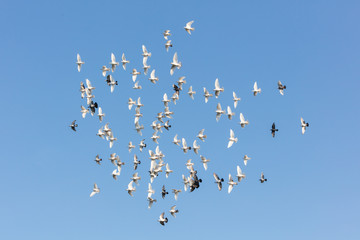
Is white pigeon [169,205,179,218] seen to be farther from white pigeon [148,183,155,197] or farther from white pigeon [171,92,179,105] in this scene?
white pigeon [171,92,179,105]

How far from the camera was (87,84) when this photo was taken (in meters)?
104

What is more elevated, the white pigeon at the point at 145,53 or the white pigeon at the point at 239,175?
the white pigeon at the point at 145,53

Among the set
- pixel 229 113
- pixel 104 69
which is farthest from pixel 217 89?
pixel 104 69

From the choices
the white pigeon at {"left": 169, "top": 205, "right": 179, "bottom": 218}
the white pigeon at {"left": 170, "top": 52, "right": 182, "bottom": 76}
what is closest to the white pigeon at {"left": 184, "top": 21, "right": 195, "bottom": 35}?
the white pigeon at {"left": 170, "top": 52, "right": 182, "bottom": 76}

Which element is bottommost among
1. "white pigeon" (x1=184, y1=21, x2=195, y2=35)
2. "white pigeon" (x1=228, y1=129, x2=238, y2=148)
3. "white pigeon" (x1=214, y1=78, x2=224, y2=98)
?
"white pigeon" (x1=228, y1=129, x2=238, y2=148)

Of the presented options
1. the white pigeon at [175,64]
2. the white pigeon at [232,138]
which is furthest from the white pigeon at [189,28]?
the white pigeon at [232,138]

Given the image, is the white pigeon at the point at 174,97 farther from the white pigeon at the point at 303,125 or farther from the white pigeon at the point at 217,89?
the white pigeon at the point at 303,125

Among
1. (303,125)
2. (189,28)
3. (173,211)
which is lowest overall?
(173,211)

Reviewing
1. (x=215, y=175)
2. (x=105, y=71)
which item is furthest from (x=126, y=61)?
(x=215, y=175)

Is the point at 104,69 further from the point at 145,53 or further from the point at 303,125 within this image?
the point at 303,125

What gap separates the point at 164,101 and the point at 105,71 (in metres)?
9.20

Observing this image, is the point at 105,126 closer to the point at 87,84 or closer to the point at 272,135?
the point at 87,84

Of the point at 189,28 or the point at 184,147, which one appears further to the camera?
the point at 184,147

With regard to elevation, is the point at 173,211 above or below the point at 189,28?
below
